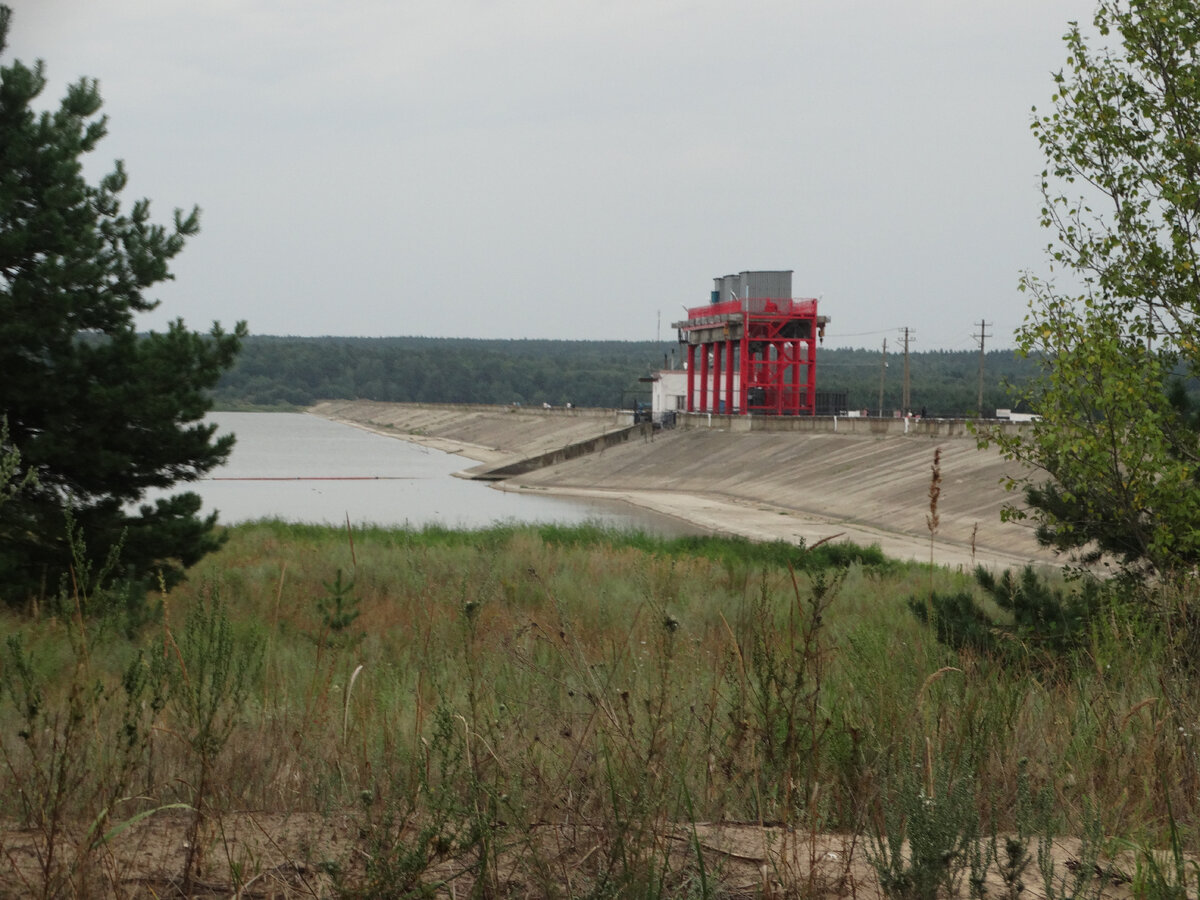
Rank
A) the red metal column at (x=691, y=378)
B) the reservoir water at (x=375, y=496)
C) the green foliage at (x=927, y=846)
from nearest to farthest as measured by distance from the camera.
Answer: the green foliage at (x=927, y=846) → the reservoir water at (x=375, y=496) → the red metal column at (x=691, y=378)

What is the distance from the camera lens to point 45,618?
11828mm

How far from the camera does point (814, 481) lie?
169 ft

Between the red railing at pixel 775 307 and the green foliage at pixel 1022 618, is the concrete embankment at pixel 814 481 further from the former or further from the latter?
the green foliage at pixel 1022 618

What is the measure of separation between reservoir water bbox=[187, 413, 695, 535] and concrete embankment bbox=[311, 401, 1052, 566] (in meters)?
3.37

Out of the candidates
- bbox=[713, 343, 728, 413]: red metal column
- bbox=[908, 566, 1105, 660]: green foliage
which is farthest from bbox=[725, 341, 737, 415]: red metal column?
bbox=[908, 566, 1105, 660]: green foliage

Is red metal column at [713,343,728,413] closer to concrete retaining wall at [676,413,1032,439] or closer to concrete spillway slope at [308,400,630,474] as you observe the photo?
concrete spillway slope at [308,400,630,474]

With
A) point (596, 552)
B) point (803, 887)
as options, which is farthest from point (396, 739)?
point (596, 552)

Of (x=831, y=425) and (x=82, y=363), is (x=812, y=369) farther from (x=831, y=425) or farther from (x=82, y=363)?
(x=82, y=363)

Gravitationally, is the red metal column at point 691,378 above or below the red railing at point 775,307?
below

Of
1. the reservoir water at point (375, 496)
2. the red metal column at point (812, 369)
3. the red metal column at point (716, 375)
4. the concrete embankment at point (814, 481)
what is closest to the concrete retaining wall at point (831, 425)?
the concrete embankment at point (814, 481)

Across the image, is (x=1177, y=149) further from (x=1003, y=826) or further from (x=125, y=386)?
(x=125, y=386)

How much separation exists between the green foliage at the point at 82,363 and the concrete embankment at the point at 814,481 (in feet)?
48.8

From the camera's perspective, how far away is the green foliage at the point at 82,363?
13234 millimetres

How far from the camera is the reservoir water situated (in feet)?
138
